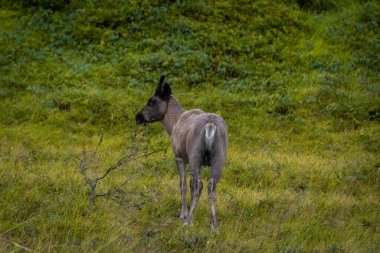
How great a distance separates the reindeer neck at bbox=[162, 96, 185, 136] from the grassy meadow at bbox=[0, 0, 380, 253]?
53.5 inches

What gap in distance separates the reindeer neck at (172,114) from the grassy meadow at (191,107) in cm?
136

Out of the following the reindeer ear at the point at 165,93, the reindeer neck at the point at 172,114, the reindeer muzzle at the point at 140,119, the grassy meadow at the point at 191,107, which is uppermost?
the reindeer ear at the point at 165,93

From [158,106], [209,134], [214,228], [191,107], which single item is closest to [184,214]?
[214,228]

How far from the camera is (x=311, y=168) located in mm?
15711

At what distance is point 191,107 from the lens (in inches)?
893

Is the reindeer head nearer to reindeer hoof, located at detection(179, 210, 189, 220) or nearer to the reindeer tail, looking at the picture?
reindeer hoof, located at detection(179, 210, 189, 220)

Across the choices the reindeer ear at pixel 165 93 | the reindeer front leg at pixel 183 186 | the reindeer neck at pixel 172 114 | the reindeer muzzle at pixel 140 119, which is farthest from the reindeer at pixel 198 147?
the reindeer muzzle at pixel 140 119

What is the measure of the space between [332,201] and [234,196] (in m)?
2.09

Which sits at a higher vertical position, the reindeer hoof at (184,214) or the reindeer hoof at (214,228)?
the reindeer hoof at (214,228)

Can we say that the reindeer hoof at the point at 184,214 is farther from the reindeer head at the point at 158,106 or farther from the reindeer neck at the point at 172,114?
the reindeer head at the point at 158,106

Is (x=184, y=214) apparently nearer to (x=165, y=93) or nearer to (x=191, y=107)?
(x=165, y=93)

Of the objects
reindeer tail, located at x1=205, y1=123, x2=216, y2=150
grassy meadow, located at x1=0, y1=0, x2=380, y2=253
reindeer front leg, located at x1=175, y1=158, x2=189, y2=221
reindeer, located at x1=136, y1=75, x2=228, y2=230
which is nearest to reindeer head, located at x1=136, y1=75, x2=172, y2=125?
reindeer, located at x1=136, y1=75, x2=228, y2=230

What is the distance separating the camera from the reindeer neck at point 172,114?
40.1 ft

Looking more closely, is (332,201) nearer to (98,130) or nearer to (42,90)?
(98,130)
